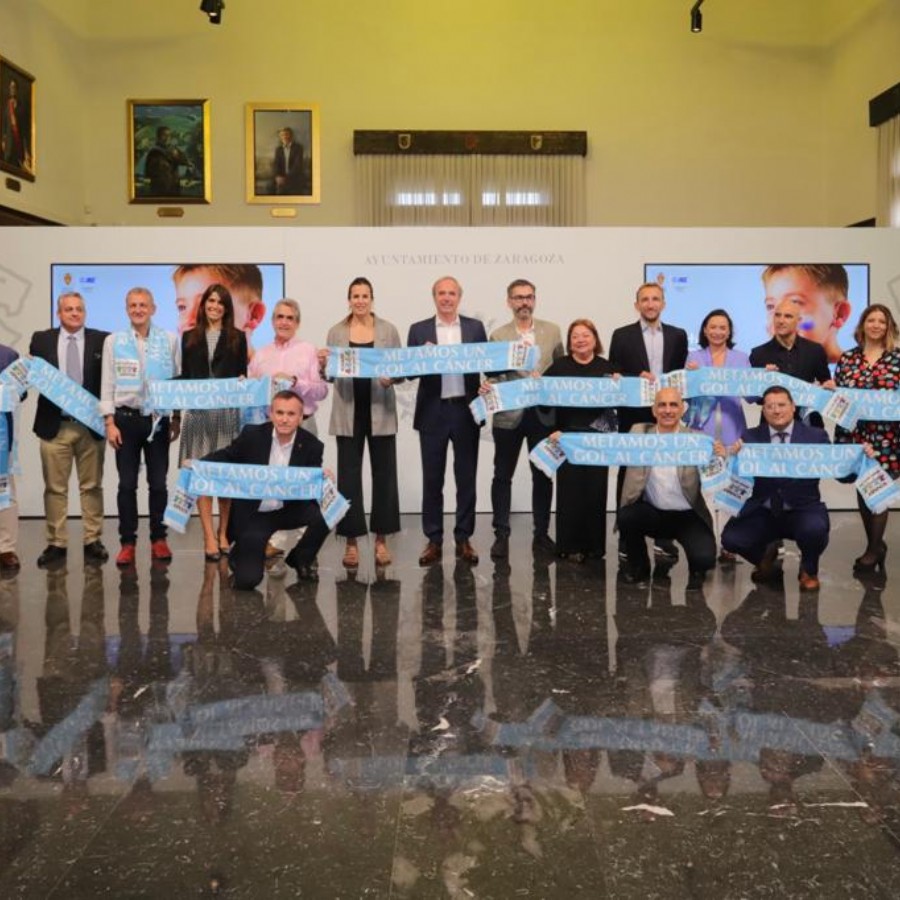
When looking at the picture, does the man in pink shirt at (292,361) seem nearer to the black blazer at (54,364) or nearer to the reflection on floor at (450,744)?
the black blazer at (54,364)

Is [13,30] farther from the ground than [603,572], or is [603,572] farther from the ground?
[13,30]

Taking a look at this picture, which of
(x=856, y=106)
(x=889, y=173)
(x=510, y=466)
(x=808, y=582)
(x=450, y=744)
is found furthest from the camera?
(x=856, y=106)

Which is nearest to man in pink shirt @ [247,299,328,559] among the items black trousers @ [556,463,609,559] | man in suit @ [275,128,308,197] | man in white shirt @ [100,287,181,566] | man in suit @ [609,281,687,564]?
man in white shirt @ [100,287,181,566]

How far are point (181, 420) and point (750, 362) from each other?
11.9 feet

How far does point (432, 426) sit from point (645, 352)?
1.43m

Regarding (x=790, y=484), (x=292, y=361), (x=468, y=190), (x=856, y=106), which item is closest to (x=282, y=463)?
(x=292, y=361)

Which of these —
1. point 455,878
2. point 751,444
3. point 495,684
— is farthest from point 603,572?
point 455,878

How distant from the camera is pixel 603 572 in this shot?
18.8 ft

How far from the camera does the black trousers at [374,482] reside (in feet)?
19.1

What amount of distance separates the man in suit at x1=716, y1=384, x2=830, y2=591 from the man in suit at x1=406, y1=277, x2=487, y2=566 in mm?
1493

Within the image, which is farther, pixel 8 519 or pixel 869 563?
pixel 8 519

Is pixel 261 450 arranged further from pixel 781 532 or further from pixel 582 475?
pixel 781 532

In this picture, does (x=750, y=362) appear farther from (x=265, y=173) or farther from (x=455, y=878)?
(x=265, y=173)

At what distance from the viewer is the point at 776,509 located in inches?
216
